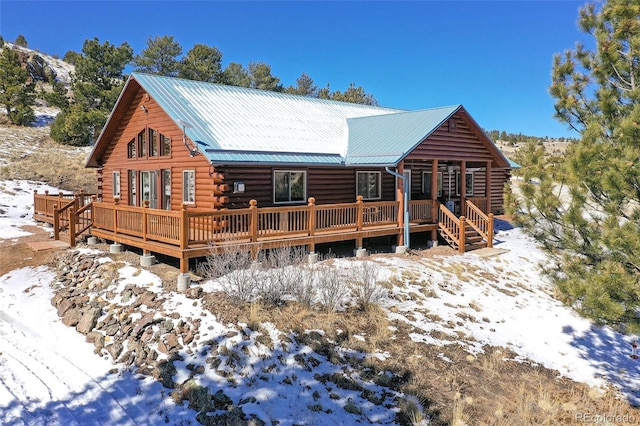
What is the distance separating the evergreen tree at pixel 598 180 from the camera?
6863 mm

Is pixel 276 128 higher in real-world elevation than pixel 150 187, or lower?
higher

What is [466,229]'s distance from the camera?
18.4 metres

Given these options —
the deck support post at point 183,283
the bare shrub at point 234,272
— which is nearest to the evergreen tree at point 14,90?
the bare shrub at point 234,272

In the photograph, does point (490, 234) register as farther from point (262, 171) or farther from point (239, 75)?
point (239, 75)

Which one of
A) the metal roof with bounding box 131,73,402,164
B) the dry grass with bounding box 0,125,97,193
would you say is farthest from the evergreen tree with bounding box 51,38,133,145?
the metal roof with bounding box 131,73,402,164

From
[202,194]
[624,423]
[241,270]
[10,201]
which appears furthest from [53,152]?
[624,423]

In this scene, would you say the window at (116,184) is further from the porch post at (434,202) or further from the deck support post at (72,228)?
the porch post at (434,202)

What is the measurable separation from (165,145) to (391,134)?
8785 mm

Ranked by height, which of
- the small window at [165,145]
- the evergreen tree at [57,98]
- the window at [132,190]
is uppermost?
the evergreen tree at [57,98]

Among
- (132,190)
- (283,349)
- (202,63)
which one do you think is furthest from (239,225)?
(202,63)

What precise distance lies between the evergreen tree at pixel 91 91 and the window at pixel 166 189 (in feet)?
75.3

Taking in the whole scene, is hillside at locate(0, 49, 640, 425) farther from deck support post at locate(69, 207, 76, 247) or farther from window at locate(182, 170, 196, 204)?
window at locate(182, 170, 196, 204)

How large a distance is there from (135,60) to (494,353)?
45855 mm

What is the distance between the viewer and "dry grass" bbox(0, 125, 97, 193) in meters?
30.1
